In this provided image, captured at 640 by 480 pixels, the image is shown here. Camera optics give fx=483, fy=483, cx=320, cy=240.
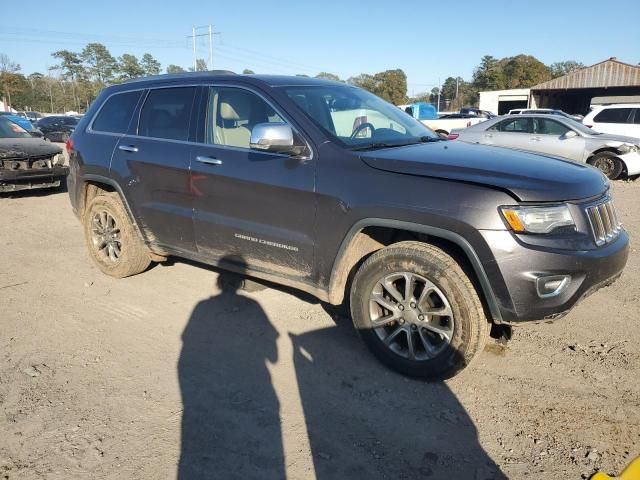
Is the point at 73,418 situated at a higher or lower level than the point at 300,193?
lower

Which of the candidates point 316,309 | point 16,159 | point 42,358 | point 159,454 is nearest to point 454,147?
point 316,309

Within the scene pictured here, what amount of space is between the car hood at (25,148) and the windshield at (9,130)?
34cm

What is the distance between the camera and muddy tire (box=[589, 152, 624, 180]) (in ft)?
35.8

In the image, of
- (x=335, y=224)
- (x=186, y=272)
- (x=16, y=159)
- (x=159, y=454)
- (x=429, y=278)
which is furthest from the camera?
(x=16, y=159)

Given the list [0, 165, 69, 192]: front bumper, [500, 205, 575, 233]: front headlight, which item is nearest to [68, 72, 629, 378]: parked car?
[500, 205, 575, 233]: front headlight

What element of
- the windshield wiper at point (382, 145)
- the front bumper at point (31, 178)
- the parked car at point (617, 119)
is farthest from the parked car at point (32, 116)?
the windshield wiper at point (382, 145)

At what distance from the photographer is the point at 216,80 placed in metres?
3.95

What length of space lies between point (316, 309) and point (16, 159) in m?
7.92

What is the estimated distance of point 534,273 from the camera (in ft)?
8.57

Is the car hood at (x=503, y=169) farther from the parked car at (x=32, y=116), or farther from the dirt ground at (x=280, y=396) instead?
the parked car at (x=32, y=116)

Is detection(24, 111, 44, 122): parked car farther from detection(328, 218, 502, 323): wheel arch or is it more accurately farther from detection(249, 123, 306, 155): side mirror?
detection(328, 218, 502, 323): wheel arch

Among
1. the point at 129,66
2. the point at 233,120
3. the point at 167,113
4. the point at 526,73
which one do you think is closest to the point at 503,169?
the point at 233,120

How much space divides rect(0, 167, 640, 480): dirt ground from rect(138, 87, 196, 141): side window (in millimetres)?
1504

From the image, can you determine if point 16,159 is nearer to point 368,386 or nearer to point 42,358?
point 42,358
